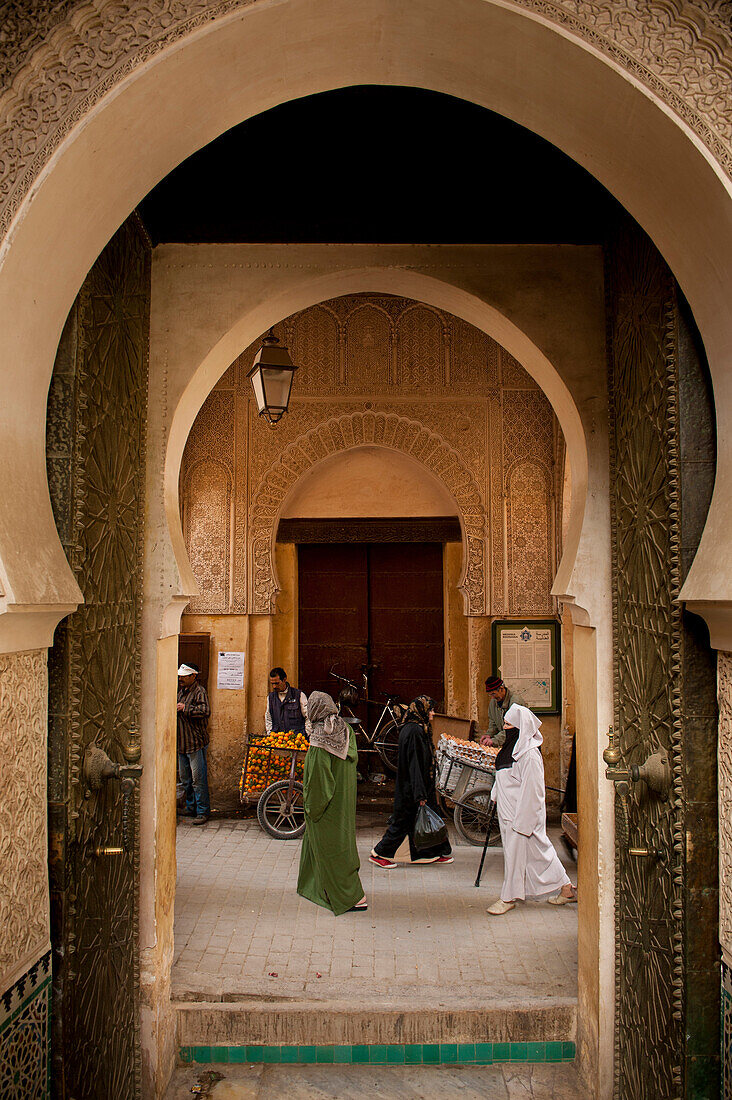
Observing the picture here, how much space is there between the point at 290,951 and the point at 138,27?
162 inches

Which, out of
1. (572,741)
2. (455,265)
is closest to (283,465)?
(572,741)

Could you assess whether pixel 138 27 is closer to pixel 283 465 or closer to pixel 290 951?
pixel 290 951

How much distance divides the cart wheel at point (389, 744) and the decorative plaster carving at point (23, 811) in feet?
17.5

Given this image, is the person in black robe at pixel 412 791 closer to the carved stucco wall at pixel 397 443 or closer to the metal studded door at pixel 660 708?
the carved stucco wall at pixel 397 443

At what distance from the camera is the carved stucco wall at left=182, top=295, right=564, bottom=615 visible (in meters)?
6.97

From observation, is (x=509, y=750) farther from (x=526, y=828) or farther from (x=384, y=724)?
(x=384, y=724)

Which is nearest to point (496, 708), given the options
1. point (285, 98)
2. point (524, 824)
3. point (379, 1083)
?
point (524, 824)

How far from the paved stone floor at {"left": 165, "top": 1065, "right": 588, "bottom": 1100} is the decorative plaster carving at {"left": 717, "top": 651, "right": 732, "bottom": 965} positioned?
5.17ft

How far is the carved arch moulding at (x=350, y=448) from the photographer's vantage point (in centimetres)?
698

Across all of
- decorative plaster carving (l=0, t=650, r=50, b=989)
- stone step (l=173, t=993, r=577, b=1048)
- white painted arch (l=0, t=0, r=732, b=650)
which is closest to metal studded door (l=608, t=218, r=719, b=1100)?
white painted arch (l=0, t=0, r=732, b=650)

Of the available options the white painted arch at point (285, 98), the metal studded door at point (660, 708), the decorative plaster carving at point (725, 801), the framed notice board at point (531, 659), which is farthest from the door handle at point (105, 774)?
the framed notice board at point (531, 659)

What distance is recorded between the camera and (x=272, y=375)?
4406mm

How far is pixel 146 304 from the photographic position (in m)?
3.35

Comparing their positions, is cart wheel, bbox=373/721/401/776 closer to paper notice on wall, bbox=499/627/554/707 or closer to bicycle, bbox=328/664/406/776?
bicycle, bbox=328/664/406/776
